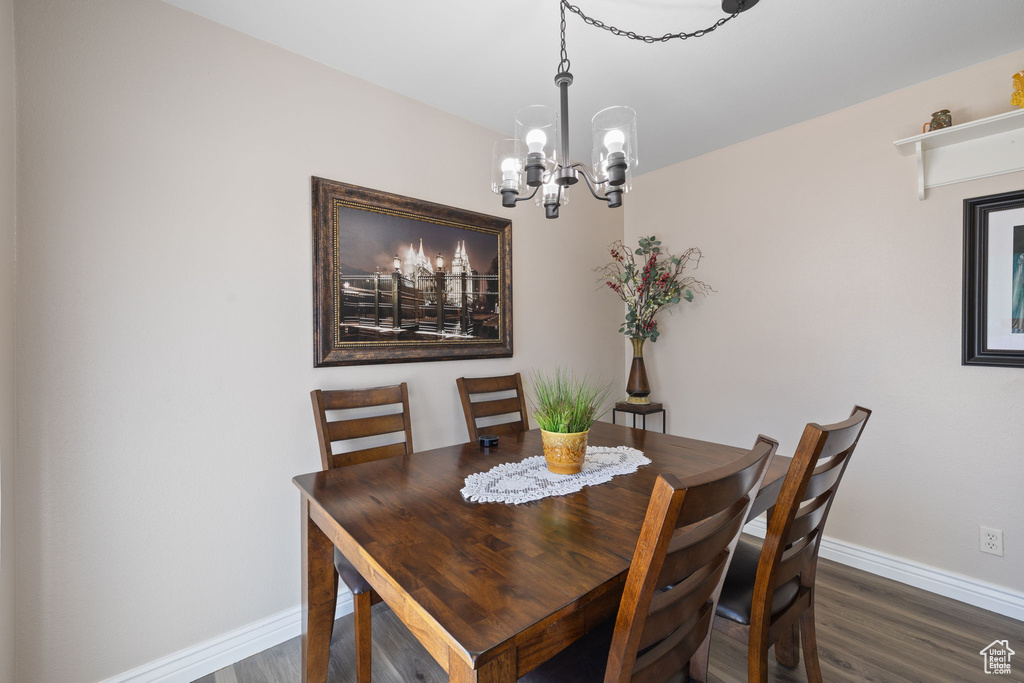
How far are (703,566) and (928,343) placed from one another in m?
2.15

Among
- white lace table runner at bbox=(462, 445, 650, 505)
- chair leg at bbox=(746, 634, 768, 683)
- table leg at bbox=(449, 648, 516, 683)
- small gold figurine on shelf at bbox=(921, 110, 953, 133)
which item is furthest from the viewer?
small gold figurine on shelf at bbox=(921, 110, 953, 133)

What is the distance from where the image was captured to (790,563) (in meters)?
1.28

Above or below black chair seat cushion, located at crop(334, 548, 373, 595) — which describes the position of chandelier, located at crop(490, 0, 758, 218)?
above

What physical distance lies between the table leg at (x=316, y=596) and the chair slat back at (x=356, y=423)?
1.21ft

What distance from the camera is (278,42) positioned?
1.91 metres

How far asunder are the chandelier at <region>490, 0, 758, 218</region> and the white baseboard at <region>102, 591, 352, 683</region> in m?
1.95

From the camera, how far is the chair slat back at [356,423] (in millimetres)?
Answer: 1812

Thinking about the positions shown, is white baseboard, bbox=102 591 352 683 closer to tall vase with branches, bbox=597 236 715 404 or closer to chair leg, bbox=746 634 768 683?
chair leg, bbox=746 634 768 683

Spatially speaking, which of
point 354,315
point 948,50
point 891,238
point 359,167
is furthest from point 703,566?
point 948,50

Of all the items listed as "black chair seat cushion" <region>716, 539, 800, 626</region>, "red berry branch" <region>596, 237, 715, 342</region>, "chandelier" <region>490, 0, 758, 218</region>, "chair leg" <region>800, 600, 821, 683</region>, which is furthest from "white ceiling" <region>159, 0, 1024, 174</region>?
"chair leg" <region>800, 600, 821, 683</region>

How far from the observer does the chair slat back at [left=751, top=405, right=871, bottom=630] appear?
1119 mm

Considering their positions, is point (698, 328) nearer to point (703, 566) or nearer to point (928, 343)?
point (928, 343)

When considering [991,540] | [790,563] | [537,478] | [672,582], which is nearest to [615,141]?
[537,478]

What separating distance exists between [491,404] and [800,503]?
1.48 m
